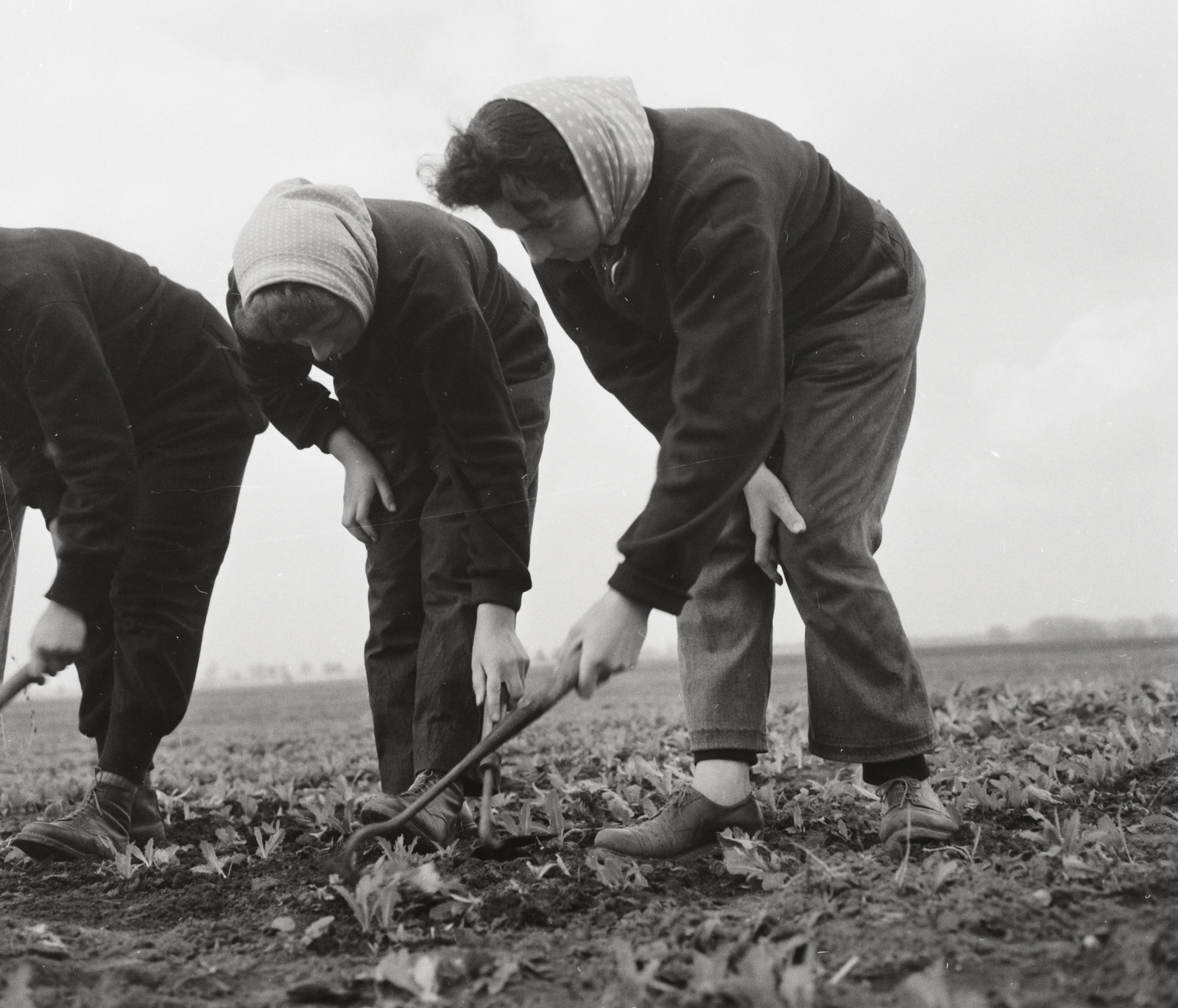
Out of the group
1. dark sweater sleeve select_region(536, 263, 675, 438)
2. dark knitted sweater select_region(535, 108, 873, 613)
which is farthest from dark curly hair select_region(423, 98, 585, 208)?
dark sweater sleeve select_region(536, 263, 675, 438)

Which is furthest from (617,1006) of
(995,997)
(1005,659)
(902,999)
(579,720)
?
(1005,659)

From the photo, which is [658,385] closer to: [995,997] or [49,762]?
[995,997]

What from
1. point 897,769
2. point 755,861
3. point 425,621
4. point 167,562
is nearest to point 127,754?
point 167,562

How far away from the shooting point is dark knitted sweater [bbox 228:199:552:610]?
2.84 metres

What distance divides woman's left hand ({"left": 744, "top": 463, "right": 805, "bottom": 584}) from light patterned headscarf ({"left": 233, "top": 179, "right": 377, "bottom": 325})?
1.06 m

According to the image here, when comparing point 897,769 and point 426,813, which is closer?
point 897,769

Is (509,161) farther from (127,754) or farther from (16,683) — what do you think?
(127,754)

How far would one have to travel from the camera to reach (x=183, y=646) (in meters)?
3.42

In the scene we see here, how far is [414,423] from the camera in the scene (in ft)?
10.3

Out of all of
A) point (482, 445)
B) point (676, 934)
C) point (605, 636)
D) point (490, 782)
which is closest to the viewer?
point (676, 934)

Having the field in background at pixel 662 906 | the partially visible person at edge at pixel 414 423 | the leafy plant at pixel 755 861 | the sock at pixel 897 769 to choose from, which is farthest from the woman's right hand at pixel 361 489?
the sock at pixel 897 769

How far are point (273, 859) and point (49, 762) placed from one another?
352 cm

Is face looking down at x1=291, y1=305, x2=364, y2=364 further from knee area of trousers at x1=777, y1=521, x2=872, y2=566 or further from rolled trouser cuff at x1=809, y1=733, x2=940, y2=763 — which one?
rolled trouser cuff at x1=809, y1=733, x2=940, y2=763

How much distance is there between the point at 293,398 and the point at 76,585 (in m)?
0.79
